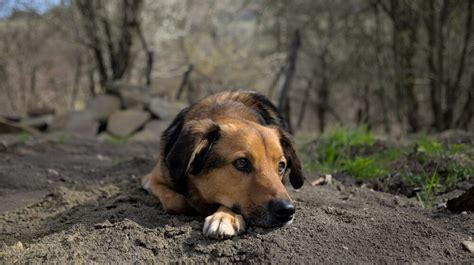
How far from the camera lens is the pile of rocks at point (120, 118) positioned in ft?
42.3

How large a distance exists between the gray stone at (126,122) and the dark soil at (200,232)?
7.76 m

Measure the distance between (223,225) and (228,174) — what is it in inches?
17.9

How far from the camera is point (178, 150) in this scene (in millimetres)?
3537

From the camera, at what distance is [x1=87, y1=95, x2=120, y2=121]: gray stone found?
44.1ft

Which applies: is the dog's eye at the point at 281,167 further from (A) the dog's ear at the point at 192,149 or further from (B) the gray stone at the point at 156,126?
(B) the gray stone at the point at 156,126

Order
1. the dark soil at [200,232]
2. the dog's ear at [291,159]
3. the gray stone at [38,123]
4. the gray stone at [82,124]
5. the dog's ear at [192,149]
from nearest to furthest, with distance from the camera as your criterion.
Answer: the dark soil at [200,232]
the dog's ear at [192,149]
the dog's ear at [291,159]
the gray stone at [82,124]
the gray stone at [38,123]

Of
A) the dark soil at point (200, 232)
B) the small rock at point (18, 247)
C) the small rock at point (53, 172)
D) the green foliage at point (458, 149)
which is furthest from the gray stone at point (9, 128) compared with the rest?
the green foliage at point (458, 149)

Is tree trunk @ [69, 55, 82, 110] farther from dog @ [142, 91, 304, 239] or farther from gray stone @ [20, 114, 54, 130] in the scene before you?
dog @ [142, 91, 304, 239]

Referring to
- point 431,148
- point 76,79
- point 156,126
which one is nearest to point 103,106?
point 156,126

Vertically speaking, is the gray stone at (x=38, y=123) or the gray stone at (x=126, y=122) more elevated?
the gray stone at (x=126, y=122)

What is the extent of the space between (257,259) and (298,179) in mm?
1371

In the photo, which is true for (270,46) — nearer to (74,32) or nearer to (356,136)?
(74,32)

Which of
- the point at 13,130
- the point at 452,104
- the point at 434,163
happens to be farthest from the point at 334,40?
the point at 434,163

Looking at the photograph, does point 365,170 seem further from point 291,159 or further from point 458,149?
point 291,159
